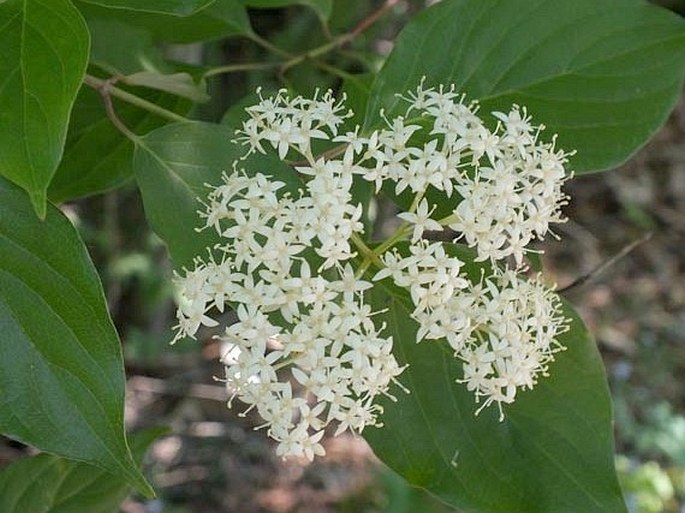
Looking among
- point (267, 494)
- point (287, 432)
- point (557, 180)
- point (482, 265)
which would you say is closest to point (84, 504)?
point (287, 432)

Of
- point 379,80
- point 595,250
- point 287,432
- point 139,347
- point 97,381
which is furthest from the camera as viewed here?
point 595,250

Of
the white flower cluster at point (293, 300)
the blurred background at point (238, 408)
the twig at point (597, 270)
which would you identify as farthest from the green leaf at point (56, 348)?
the blurred background at point (238, 408)

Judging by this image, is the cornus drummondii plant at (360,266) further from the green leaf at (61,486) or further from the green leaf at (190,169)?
the green leaf at (61,486)

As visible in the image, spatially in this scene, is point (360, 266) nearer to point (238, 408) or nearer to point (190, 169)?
point (190, 169)

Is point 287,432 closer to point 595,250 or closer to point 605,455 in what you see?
point 605,455

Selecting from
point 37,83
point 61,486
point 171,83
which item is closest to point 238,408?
point 61,486
